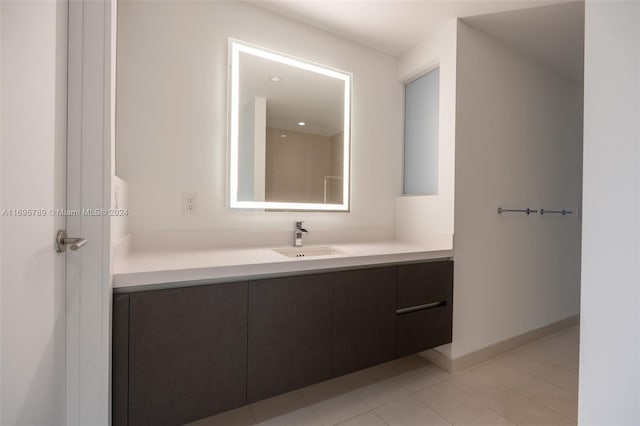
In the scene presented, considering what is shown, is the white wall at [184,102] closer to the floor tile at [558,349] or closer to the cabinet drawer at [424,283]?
the cabinet drawer at [424,283]

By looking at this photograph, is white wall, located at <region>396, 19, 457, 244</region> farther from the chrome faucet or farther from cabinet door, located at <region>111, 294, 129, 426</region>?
cabinet door, located at <region>111, 294, 129, 426</region>

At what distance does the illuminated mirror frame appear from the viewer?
1687 mm

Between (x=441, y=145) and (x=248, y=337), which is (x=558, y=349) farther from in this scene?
(x=248, y=337)

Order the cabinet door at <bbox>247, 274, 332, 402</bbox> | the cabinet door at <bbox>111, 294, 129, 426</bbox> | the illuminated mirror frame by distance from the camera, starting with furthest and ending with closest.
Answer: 1. the illuminated mirror frame
2. the cabinet door at <bbox>247, 274, 332, 402</bbox>
3. the cabinet door at <bbox>111, 294, 129, 426</bbox>

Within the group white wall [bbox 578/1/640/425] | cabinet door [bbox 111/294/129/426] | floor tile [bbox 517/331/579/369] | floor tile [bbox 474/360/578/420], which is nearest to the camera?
white wall [bbox 578/1/640/425]

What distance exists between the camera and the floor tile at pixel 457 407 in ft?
4.61

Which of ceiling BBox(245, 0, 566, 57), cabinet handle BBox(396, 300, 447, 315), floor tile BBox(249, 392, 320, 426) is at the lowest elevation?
floor tile BBox(249, 392, 320, 426)

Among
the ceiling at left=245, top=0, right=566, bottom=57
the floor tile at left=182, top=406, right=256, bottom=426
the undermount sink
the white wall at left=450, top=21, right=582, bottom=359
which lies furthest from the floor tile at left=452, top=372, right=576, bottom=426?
the ceiling at left=245, top=0, right=566, bottom=57

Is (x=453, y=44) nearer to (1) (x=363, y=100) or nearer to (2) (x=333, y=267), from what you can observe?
(1) (x=363, y=100)

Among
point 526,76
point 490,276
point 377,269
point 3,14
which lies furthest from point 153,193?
point 526,76

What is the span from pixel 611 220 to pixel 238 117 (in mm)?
1655

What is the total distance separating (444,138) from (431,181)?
1.02 ft

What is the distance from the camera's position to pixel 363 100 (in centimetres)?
214

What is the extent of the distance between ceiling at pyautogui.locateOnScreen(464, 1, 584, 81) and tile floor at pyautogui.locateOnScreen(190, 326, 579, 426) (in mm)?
2217
